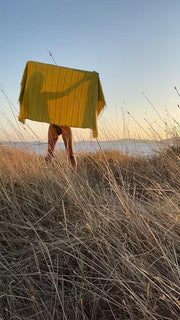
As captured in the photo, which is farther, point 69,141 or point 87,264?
point 69,141

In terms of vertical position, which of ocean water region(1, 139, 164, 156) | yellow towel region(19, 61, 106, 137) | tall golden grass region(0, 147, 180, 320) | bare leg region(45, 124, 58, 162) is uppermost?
yellow towel region(19, 61, 106, 137)

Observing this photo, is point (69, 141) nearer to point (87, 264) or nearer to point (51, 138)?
point (51, 138)

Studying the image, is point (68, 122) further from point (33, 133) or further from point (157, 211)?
point (157, 211)

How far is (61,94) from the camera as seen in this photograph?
232cm

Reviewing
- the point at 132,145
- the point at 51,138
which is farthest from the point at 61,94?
the point at 132,145

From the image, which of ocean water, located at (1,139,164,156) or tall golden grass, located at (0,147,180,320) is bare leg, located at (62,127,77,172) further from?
tall golden grass, located at (0,147,180,320)

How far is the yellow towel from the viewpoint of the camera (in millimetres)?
2285

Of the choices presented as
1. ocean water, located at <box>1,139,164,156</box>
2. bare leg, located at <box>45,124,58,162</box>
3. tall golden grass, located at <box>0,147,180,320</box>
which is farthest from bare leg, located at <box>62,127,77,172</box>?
tall golden grass, located at <box>0,147,180,320</box>

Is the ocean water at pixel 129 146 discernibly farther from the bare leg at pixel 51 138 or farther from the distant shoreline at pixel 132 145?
the bare leg at pixel 51 138

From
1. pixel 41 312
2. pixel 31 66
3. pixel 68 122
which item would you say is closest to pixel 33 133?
pixel 68 122

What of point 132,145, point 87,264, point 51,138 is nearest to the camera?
point 87,264

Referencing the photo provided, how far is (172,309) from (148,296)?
89 mm

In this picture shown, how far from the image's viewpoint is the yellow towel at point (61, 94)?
7.50ft

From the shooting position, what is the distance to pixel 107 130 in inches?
119
